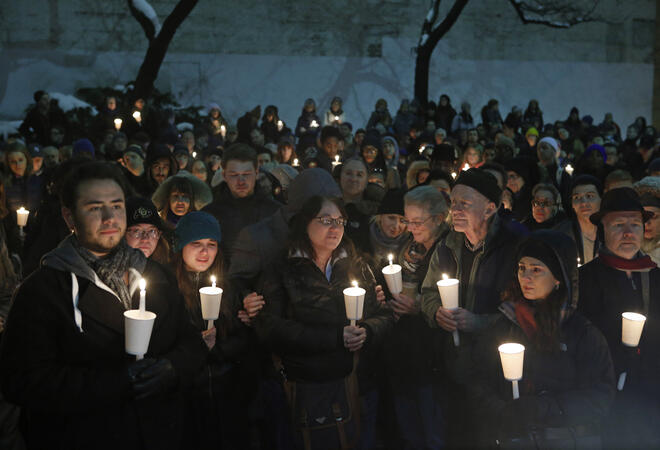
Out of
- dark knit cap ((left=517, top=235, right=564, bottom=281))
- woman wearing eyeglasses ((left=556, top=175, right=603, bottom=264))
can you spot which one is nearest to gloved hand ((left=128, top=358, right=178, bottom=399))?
dark knit cap ((left=517, top=235, right=564, bottom=281))

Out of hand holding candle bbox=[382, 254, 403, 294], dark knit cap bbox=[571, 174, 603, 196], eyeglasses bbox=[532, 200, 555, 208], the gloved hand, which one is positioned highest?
dark knit cap bbox=[571, 174, 603, 196]

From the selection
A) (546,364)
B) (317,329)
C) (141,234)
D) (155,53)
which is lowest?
(546,364)

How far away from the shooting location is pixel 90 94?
57.6 feet

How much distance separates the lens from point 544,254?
272 cm

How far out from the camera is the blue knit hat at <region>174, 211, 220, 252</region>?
10.5 feet

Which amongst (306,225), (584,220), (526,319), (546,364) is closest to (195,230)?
(306,225)

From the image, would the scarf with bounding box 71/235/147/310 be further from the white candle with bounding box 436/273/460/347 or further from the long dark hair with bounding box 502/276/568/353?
the long dark hair with bounding box 502/276/568/353

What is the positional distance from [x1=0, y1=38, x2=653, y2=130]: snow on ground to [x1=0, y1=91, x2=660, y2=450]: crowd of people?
15.5 m

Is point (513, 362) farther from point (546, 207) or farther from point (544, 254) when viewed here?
point (546, 207)

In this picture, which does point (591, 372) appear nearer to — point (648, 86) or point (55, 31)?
point (55, 31)

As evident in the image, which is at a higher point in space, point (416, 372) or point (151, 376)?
point (151, 376)

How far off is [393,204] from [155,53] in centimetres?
1342

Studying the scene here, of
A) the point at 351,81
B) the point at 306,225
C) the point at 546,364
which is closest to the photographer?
the point at 546,364

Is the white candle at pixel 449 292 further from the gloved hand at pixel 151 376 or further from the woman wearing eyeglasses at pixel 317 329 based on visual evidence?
the gloved hand at pixel 151 376
